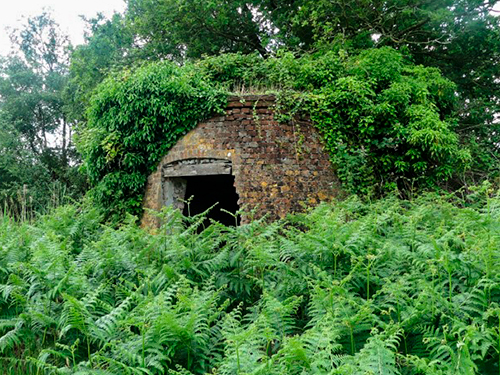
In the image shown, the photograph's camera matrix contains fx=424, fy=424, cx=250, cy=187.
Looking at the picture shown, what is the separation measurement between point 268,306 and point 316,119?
606 cm

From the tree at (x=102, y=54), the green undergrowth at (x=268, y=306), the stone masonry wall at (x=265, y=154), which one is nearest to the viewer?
the green undergrowth at (x=268, y=306)

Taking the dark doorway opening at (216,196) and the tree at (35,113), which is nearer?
the dark doorway opening at (216,196)

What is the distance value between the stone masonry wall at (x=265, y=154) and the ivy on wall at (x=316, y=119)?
0.26 meters

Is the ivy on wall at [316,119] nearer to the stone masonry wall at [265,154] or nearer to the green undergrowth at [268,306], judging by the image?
the stone masonry wall at [265,154]

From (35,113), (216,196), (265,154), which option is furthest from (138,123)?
(35,113)

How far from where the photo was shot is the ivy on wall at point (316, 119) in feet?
29.2

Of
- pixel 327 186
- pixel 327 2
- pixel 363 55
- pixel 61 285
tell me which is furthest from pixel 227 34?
pixel 61 285

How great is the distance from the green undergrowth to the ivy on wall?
3.58m

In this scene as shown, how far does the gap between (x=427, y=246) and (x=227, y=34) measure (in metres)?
13.9

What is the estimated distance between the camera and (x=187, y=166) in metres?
9.02

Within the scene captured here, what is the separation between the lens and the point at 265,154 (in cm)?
862

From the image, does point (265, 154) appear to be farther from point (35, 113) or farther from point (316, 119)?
point (35, 113)

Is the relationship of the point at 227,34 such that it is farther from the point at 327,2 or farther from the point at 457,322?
the point at 457,322

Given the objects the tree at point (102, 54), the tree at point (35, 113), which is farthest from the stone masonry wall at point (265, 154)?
the tree at point (35, 113)
